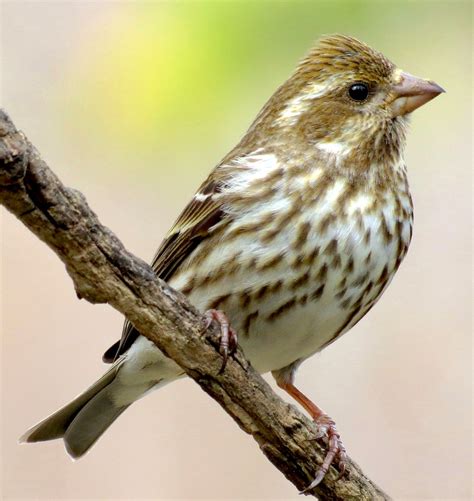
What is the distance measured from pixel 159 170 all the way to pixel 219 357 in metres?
2.07

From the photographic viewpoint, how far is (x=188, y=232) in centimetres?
563

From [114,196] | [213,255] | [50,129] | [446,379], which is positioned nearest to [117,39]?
[50,129]

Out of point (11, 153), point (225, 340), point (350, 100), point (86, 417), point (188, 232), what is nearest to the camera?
point (11, 153)

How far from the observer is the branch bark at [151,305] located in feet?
13.6

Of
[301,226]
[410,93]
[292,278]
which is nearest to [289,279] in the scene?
[292,278]

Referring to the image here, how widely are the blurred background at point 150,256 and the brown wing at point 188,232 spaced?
1.70 feet

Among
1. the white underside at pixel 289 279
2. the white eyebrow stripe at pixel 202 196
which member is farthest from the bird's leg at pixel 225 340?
A: the white eyebrow stripe at pixel 202 196

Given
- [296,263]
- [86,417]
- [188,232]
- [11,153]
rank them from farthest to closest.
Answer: [86,417] → [188,232] → [296,263] → [11,153]

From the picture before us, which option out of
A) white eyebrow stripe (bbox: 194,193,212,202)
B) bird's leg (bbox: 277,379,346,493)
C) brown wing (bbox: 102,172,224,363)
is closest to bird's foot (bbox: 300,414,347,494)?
bird's leg (bbox: 277,379,346,493)

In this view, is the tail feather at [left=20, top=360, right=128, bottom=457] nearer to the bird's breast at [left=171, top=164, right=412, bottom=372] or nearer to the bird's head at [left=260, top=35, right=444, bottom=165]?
the bird's breast at [left=171, top=164, right=412, bottom=372]

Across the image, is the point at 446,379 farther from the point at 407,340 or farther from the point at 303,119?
the point at 303,119

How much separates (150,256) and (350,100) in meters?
2.08

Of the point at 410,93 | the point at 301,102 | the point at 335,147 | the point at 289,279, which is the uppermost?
the point at 410,93

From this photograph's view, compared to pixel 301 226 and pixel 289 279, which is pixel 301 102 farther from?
pixel 289 279
